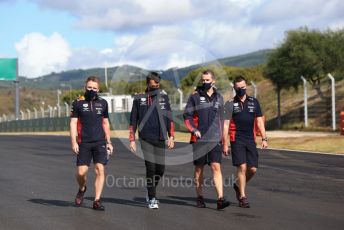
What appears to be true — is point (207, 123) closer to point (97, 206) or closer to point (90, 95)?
point (90, 95)

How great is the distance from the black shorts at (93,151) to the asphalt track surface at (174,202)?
642mm

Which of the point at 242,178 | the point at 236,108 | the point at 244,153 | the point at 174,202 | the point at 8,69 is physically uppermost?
the point at 8,69

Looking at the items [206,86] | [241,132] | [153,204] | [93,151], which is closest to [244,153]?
[241,132]

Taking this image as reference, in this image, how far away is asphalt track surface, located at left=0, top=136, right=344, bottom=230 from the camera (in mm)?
8008

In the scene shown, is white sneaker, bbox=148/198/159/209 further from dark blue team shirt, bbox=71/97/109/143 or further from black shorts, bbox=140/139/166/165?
dark blue team shirt, bbox=71/97/109/143

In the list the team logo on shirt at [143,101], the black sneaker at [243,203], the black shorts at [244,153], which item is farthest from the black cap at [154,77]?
the black sneaker at [243,203]

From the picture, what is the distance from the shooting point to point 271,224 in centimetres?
786

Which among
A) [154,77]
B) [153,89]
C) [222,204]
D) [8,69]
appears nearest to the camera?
[222,204]

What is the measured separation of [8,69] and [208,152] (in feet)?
204

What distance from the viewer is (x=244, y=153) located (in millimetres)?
9281

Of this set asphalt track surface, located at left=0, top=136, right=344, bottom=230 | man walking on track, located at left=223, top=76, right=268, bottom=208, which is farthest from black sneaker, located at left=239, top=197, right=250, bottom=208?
asphalt track surface, located at left=0, top=136, right=344, bottom=230

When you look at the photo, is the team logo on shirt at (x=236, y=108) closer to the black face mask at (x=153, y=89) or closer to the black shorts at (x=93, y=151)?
the black face mask at (x=153, y=89)

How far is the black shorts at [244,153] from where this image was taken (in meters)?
9.24

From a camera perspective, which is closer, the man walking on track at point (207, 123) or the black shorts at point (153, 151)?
the man walking on track at point (207, 123)
